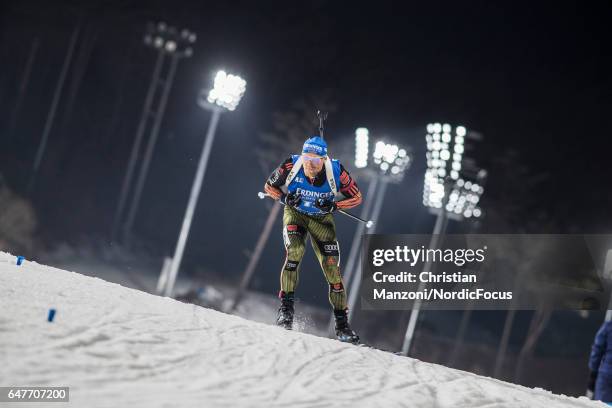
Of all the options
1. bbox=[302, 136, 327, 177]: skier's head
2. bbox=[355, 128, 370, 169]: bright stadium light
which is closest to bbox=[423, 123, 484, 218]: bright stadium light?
bbox=[355, 128, 370, 169]: bright stadium light

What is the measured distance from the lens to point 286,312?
8.42 m

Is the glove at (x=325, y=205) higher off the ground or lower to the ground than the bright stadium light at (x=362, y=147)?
lower

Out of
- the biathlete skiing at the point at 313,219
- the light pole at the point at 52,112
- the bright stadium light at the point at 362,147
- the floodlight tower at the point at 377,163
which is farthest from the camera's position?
the light pole at the point at 52,112

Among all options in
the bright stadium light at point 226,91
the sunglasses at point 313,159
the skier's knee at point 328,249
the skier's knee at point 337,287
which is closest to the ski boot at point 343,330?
the skier's knee at point 337,287

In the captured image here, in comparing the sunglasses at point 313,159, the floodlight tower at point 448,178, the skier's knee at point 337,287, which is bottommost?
the skier's knee at point 337,287

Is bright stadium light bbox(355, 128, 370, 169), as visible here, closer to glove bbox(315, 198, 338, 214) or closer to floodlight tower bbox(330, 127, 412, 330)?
floodlight tower bbox(330, 127, 412, 330)

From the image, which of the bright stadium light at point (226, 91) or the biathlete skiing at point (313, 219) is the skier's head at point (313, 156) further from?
the bright stadium light at point (226, 91)

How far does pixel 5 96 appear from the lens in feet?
146

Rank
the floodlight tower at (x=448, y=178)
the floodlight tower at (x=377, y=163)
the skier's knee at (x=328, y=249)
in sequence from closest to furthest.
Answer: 1. the skier's knee at (x=328, y=249)
2. the floodlight tower at (x=448, y=178)
3. the floodlight tower at (x=377, y=163)

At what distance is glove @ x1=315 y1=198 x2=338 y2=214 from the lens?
8.36 m

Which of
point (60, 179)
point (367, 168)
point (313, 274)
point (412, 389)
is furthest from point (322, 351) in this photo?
point (313, 274)

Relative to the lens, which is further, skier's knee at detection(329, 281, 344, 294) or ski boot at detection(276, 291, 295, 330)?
skier's knee at detection(329, 281, 344, 294)

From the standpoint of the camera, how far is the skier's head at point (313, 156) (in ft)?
27.0

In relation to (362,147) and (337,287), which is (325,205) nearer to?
(337,287)
